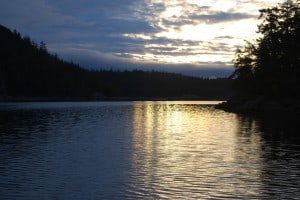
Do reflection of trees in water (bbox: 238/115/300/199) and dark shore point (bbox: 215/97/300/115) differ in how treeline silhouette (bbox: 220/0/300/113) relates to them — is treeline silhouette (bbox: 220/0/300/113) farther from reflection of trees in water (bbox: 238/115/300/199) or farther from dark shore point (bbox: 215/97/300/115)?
reflection of trees in water (bbox: 238/115/300/199)

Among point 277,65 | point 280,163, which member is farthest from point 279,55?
point 280,163

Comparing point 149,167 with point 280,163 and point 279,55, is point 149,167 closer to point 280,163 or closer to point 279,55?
point 280,163

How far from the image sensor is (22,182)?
24281 mm

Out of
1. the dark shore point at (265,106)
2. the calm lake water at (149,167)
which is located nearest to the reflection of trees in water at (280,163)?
the calm lake water at (149,167)

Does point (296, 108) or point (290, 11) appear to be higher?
point (290, 11)

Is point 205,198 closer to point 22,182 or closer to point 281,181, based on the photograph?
point 281,181

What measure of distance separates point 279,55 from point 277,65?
1.86 m

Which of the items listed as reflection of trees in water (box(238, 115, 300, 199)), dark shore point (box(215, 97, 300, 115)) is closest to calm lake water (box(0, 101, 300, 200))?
reflection of trees in water (box(238, 115, 300, 199))

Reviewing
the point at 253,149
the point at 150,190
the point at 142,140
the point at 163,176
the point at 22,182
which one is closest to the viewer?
the point at 150,190

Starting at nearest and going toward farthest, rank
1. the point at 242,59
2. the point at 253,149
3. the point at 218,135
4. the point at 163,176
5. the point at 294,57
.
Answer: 1. the point at 163,176
2. the point at 253,149
3. the point at 218,135
4. the point at 294,57
5. the point at 242,59

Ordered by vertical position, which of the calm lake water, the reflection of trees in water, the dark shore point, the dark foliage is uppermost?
the dark foliage

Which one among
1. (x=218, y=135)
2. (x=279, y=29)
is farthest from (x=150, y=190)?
(x=279, y=29)

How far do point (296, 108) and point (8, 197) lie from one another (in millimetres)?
69553

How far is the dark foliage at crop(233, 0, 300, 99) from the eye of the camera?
90562mm
